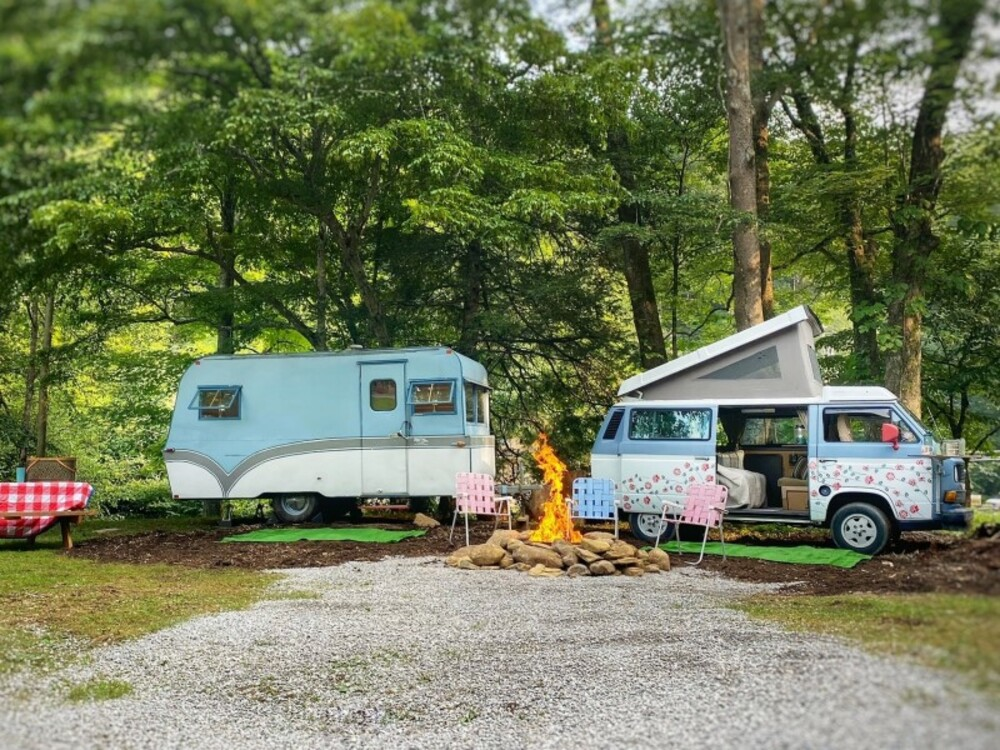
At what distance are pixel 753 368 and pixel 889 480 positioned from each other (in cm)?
207

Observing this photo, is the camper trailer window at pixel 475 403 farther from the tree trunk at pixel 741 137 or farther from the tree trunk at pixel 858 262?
the tree trunk at pixel 858 262

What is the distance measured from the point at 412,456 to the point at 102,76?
10606mm

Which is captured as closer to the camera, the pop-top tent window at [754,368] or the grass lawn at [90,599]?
the grass lawn at [90,599]

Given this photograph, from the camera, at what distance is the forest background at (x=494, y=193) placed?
9.57 ft

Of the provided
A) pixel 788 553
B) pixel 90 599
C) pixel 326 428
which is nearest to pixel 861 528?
pixel 788 553

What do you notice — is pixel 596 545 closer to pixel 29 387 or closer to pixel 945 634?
pixel 945 634

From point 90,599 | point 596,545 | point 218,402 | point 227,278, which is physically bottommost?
point 90,599

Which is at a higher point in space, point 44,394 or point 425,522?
point 44,394

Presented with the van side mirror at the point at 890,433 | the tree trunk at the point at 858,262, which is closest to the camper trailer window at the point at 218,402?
the tree trunk at the point at 858,262

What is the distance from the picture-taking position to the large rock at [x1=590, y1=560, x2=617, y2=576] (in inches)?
370

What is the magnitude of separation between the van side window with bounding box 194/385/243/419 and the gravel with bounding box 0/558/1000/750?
21.2 ft

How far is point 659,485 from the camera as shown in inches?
442

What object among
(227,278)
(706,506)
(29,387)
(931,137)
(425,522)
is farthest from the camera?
(29,387)

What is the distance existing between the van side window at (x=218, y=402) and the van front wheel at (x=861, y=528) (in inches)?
356
